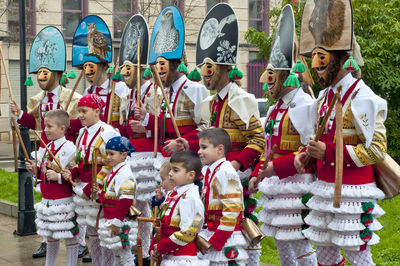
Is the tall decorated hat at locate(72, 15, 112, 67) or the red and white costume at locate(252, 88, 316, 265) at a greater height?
the tall decorated hat at locate(72, 15, 112, 67)

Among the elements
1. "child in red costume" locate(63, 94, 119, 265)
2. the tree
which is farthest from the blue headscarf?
the tree

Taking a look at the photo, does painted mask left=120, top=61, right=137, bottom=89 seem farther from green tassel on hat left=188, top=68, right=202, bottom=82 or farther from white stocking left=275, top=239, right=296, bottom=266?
white stocking left=275, top=239, right=296, bottom=266

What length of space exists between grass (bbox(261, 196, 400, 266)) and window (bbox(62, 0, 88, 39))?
53.7 feet

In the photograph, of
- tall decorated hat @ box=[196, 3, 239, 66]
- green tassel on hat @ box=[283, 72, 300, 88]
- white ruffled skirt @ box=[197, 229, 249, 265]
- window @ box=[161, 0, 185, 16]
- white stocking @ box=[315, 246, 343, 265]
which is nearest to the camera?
white stocking @ box=[315, 246, 343, 265]

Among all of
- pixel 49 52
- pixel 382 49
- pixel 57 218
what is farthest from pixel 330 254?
pixel 382 49

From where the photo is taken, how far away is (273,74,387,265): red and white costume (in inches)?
165

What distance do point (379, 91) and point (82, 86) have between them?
11.3 meters

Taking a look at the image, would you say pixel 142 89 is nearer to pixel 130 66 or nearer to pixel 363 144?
pixel 130 66

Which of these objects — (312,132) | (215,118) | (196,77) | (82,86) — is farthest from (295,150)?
(82,86)

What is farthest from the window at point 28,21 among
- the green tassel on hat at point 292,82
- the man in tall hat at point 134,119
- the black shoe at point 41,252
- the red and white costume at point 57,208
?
the green tassel on hat at point 292,82

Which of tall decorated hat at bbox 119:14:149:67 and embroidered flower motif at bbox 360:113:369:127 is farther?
tall decorated hat at bbox 119:14:149:67

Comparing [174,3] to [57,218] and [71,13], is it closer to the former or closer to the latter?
[71,13]

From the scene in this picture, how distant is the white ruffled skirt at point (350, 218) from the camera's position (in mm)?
4227

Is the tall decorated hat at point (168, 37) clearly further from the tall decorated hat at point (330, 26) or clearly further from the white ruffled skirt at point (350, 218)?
the white ruffled skirt at point (350, 218)
